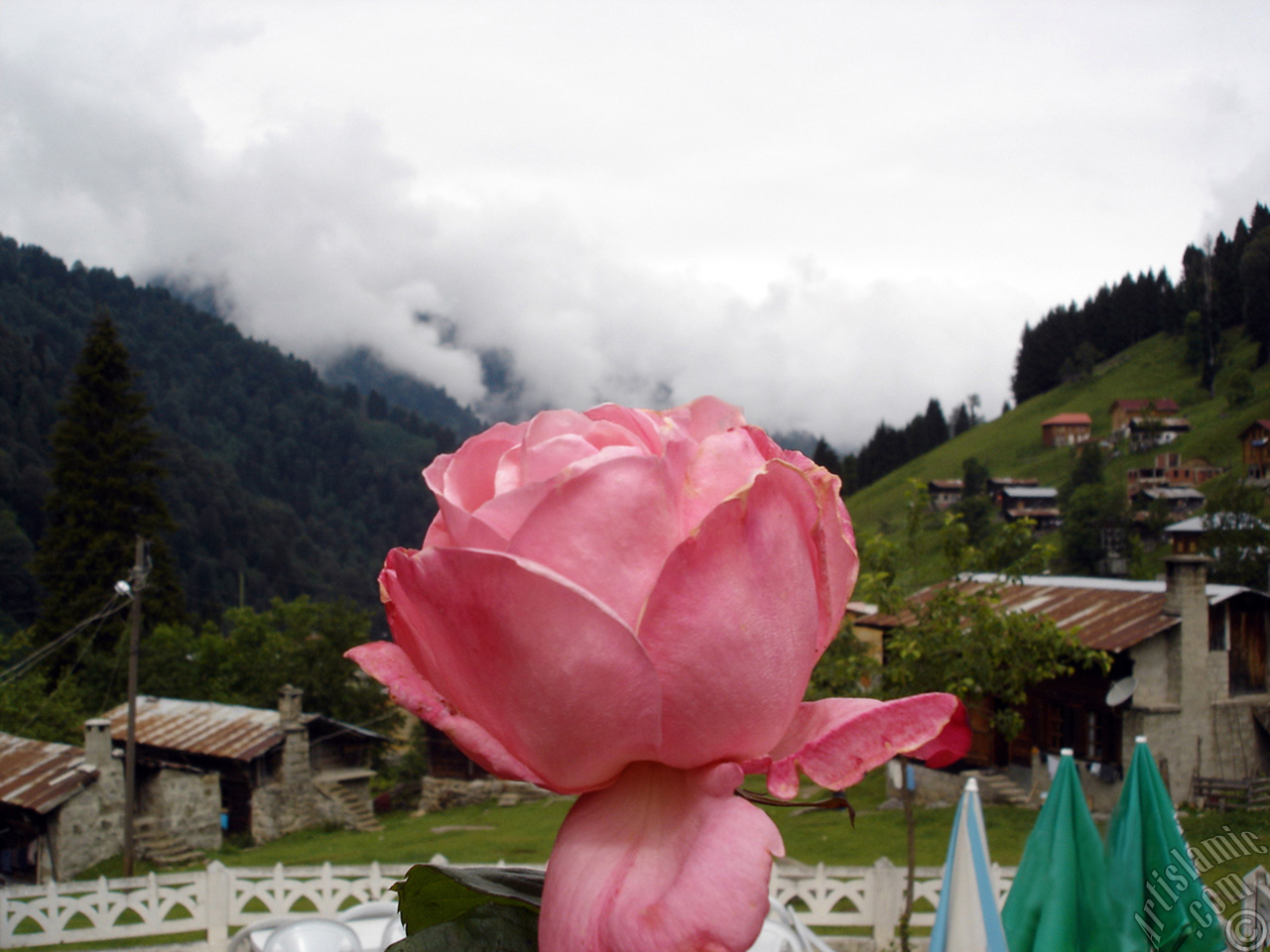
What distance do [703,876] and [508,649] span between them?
0.15 m

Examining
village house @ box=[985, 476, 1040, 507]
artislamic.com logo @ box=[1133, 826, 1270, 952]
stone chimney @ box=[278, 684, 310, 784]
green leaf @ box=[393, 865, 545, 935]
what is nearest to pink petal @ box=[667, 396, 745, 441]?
green leaf @ box=[393, 865, 545, 935]

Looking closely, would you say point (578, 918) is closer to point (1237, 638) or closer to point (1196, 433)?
point (1237, 638)

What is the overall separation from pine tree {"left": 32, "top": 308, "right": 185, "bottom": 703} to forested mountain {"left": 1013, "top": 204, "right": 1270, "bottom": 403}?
64210 mm

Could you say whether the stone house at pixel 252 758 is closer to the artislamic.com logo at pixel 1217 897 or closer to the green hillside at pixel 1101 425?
the artislamic.com logo at pixel 1217 897

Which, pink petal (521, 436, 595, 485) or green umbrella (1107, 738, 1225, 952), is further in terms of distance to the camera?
green umbrella (1107, 738, 1225, 952)

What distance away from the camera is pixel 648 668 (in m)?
0.48

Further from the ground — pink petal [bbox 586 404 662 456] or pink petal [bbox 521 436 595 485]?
pink petal [bbox 586 404 662 456]

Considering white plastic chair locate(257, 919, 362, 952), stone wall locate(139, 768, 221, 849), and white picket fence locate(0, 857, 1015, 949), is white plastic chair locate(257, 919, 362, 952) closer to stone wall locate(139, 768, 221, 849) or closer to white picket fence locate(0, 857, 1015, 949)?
white picket fence locate(0, 857, 1015, 949)

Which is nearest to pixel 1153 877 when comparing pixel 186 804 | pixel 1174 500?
pixel 186 804

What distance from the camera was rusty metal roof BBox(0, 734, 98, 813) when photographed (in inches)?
690

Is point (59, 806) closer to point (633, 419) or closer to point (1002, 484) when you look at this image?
point (633, 419)

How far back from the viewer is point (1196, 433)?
59.2m

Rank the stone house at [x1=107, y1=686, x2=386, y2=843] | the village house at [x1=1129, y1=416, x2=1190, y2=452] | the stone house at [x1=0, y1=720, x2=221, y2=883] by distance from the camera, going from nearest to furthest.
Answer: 1. the stone house at [x1=0, y1=720, x2=221, y2=883]
2. the stone house at [x1=107, y1=686, x2=386, y2=843]
3. the village house at [x1=1129, y1=416, x2=1190, y2=452]

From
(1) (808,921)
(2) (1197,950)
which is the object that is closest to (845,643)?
(1) (808,921)
